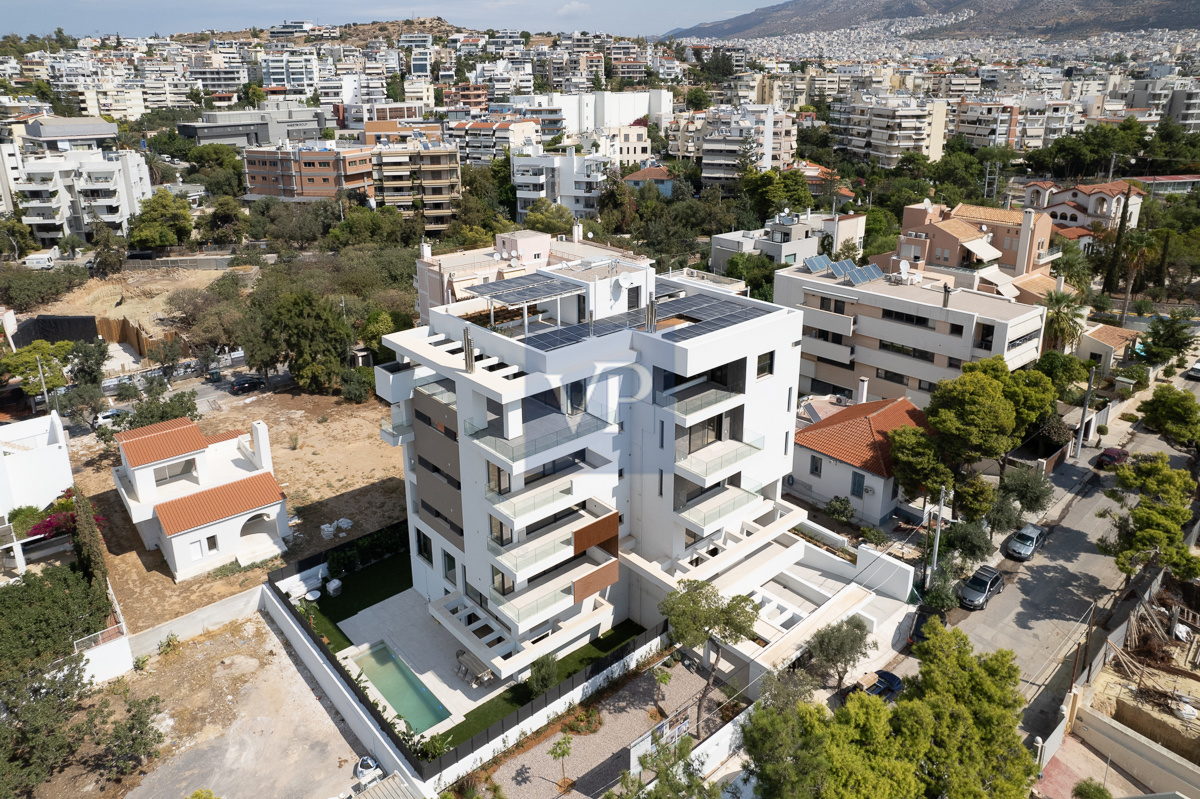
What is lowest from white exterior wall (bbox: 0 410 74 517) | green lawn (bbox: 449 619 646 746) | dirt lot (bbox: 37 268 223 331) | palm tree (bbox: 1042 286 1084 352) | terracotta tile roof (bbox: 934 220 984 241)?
green lawn (bbox: 449 619 646 746)

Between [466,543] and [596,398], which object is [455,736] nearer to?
[466,543]

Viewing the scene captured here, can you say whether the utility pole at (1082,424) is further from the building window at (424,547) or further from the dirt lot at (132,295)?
the dirt lot at (132,295)

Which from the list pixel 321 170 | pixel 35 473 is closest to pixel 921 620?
pixel 35 473

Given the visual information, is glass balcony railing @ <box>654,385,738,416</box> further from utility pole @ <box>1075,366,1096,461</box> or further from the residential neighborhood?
utility pole @ <box>1075,366,1096,461</box>

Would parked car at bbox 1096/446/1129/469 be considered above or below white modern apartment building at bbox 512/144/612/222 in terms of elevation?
below

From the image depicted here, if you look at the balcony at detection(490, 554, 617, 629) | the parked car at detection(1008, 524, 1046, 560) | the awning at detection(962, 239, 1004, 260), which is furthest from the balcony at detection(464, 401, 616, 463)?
the awning at detection(962, 239, 1004, 260)

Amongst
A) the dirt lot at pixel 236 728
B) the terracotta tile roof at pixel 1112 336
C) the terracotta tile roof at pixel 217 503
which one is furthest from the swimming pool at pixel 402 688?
the terracotta tile roof at pixel 1112 336

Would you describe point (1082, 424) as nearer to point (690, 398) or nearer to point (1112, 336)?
point (1112, 336)
